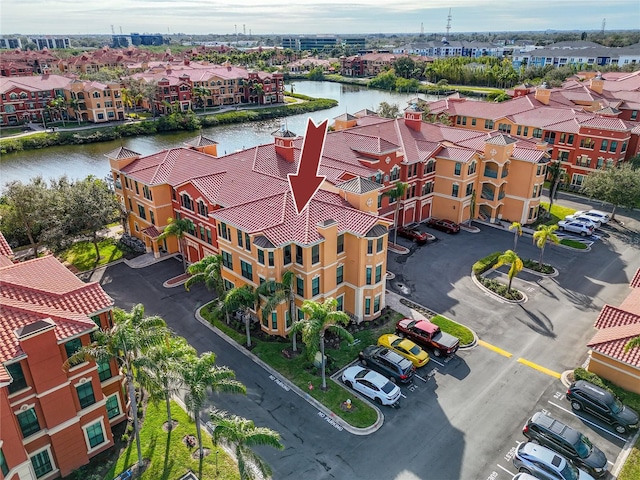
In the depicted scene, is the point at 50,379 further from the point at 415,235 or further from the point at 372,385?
the point at 415,235

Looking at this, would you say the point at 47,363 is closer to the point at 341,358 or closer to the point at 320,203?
the point at 341,358

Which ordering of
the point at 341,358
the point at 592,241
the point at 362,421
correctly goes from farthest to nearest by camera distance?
the point at 592,241 < the point at 341,358 < the point at 362,421

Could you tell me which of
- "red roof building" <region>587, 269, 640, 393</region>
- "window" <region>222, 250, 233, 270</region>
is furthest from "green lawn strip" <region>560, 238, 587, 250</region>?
"window" <region>222, 250, 233, 270</region>

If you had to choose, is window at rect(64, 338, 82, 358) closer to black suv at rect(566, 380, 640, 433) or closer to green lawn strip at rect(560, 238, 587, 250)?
black suv at rect(566, 380, 640, 433)

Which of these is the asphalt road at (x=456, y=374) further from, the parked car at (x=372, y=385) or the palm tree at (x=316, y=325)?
the palm tree at (x=316, y=325)

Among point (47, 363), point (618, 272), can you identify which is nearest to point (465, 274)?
point (618, 272)

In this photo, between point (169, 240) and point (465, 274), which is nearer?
point (465, 274)

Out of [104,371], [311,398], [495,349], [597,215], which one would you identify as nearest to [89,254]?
[104,371]
